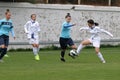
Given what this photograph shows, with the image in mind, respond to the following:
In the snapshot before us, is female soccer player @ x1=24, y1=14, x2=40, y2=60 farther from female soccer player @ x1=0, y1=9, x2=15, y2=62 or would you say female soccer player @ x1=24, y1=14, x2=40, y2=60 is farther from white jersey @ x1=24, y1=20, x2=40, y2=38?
female soccer player @ x1=0, y1=9, x2=15, y2=62

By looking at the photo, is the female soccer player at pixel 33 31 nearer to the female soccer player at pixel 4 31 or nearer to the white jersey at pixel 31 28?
the white jersey at pixel 31 28

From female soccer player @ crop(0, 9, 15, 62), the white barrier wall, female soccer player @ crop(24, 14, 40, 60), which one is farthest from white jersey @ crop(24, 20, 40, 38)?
the white barrier wall

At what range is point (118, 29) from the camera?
37.5m

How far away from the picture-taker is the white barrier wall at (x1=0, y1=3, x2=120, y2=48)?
108 ft

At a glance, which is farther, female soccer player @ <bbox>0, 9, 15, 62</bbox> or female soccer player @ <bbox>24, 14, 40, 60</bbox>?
female soccer player @ <bbox>24, 14, 40, 60</bbox>

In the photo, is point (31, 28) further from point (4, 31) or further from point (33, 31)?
point (4, 31)

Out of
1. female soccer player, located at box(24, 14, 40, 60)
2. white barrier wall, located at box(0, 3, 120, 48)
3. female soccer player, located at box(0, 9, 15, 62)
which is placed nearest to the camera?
female soccer player, located at box(0, 9, 15, 62)

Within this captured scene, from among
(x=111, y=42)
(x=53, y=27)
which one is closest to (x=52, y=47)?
(x=53, y=27)

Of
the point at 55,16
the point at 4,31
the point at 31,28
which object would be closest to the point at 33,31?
the point at 31,28

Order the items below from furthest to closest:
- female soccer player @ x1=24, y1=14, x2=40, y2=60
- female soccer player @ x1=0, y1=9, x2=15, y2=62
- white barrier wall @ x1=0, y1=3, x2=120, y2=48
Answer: white barrier wall @ x1=0, y1=3, x2=120, y2=48
female soccer player @ x1=24, y1=14, x2=40, y2=60
female soccer player @ x1=0, y1=9, x2=15, y2=62

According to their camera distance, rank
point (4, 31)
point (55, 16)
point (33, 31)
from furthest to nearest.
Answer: point (55, 16)
point (33, 31)
point (4, 31)

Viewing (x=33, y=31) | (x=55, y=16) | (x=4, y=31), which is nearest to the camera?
(x=4, y=31)

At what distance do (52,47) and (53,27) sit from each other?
5.08 feet

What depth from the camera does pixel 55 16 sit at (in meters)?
34.8
